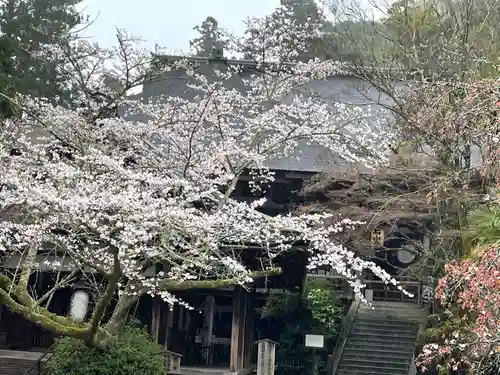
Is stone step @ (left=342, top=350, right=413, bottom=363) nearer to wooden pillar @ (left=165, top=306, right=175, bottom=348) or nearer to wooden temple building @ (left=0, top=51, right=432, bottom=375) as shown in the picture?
wooden temple building @ (left=0, top=51, right=432, bottom=375)

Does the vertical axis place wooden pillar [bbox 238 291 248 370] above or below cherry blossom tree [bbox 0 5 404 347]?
below

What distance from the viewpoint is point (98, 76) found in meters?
12.7

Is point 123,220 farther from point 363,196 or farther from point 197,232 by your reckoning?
point 363,196

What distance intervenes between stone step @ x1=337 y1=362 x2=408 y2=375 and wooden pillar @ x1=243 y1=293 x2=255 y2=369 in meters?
2.15

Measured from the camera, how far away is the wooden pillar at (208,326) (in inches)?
560

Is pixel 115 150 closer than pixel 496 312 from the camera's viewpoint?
No

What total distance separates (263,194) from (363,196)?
239cm

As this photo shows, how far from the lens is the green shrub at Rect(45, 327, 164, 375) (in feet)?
27.9

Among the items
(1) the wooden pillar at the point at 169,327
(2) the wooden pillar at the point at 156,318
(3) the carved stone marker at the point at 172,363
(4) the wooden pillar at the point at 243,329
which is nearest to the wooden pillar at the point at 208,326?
(1) the wooden pillar at the point at 169,327

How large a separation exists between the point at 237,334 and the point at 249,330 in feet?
4.06

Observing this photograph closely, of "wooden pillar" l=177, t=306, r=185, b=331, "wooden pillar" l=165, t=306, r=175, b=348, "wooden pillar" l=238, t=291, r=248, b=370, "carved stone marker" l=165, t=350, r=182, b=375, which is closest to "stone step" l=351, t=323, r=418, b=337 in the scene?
"wooden pillar" l=238, t=291, r=248, b=370

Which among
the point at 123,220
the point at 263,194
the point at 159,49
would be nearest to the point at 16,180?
the point at 123,220

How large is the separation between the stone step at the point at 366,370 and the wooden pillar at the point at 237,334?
9.39 feet

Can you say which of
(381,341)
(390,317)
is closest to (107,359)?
(381,341)
